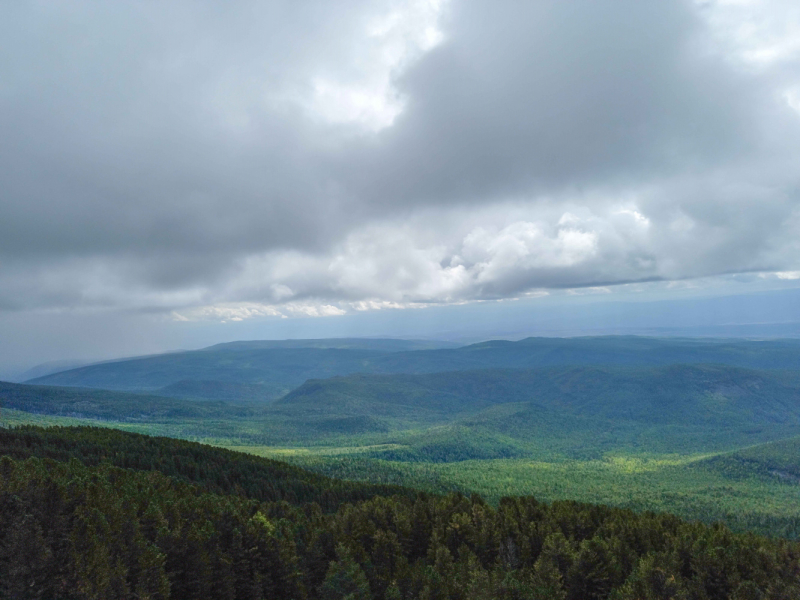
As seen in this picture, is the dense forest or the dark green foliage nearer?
the dense forest

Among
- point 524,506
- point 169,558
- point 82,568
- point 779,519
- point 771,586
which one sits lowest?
point 779,519

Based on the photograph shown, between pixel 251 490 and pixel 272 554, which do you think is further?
pixel 251 490

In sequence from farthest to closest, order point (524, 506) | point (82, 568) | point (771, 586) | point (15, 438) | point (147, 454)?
point (147, 454) → point (15, 438) → point (524, 506) → point (771, 586) → point (82, 568)

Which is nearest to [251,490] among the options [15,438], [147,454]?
[147,454]

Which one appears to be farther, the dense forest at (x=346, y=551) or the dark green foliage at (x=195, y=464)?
the dark green foliage at (x=195, y=464)

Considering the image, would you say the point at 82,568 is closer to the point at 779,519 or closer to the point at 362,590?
the point at 362,590

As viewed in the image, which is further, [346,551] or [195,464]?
[195,464]

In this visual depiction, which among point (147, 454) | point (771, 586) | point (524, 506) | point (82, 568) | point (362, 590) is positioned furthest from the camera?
point (147, 454)

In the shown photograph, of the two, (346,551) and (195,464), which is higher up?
(346,551)
